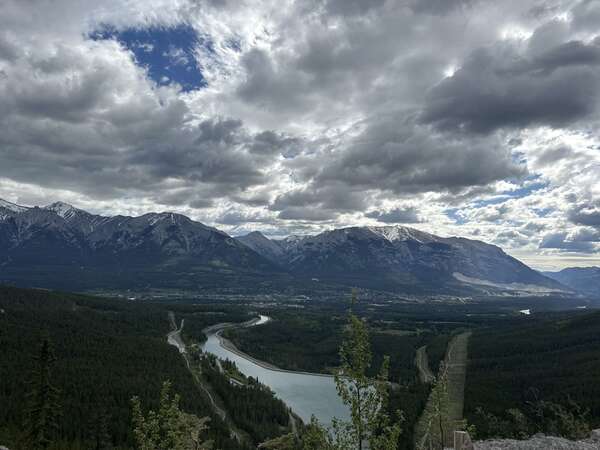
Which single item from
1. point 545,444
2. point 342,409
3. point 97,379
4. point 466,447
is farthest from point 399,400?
point 466,447

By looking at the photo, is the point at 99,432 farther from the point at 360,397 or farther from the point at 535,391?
the point at 535,391

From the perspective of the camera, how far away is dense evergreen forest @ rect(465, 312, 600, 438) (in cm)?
10275

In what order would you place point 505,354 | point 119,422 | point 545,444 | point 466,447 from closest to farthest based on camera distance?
point 466,447, point 545,444, point 119,422, point 505,354

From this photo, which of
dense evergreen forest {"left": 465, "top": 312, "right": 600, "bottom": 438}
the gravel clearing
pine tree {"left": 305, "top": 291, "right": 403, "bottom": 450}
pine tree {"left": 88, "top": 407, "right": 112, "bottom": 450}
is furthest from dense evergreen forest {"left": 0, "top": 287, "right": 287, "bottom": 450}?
pine tree {"left": 305, "top": 291, "right": 403, "bottom": 450}

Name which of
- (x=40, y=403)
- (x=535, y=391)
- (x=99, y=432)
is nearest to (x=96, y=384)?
(x=99, y=432)

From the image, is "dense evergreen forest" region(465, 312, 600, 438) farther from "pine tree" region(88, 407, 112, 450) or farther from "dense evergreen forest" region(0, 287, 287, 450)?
"pine tree" region(88, 407, 112, 450)

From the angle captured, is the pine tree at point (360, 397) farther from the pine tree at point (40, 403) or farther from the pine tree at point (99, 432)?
the pine tree at point (99, 432)

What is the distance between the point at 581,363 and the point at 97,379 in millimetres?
150401

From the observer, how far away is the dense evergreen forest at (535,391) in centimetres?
10275

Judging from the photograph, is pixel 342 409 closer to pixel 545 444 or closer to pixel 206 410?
pixel 206 410

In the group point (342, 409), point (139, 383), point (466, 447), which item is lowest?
point (342, 409)

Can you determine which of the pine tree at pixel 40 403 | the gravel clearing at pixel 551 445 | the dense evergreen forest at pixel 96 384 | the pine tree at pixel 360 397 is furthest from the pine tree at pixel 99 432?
the pine tree at pixel 360 397

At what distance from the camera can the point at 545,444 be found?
73375 mm

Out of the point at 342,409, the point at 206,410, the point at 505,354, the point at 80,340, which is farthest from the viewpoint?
the point at 505,354
